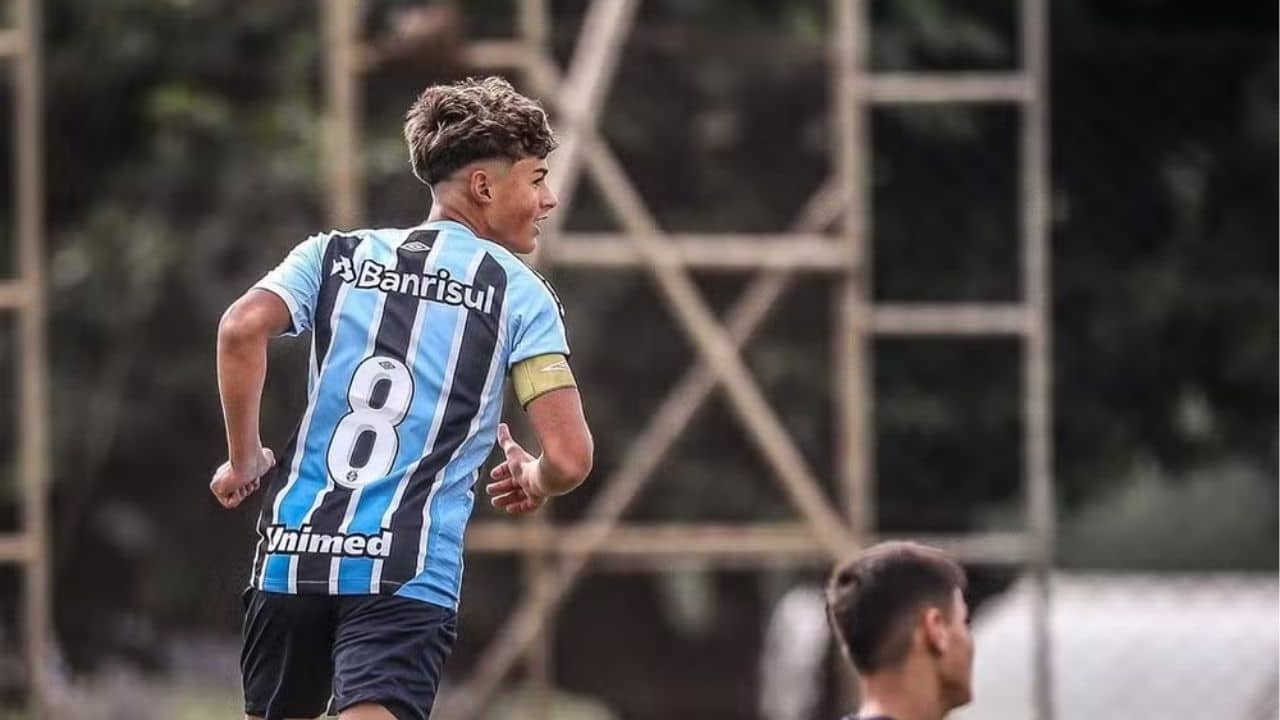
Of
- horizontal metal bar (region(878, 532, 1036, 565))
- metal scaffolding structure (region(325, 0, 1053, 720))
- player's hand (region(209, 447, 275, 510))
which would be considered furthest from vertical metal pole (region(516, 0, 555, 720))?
player's hand (region(209, 447, 275, 510))

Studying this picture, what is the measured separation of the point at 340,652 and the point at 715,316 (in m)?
6.69

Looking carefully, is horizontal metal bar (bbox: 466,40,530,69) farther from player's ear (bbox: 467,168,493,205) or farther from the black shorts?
the black shorts

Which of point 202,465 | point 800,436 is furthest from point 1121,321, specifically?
point 202,465

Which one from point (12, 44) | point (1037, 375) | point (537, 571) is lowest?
point (537, 571)

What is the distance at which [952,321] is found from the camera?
11.8m

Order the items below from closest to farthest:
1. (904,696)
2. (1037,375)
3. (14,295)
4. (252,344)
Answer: (904,696)
(252,344)
(1037,375)
(14,295)

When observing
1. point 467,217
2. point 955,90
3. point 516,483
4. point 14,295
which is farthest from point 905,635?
point 14,295

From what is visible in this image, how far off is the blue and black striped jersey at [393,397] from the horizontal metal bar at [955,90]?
263 inches

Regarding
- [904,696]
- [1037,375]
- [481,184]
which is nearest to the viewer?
[904,696]

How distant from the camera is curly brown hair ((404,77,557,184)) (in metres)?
5.15

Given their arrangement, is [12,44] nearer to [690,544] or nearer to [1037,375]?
[690,544]

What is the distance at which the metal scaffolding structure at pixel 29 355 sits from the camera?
11.8 meters

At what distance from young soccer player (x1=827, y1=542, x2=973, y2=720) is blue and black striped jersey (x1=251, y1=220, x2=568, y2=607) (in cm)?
88

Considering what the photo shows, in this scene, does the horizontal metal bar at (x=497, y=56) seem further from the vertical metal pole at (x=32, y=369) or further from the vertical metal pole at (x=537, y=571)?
the vertical metal pole at (x=32, y=369)
